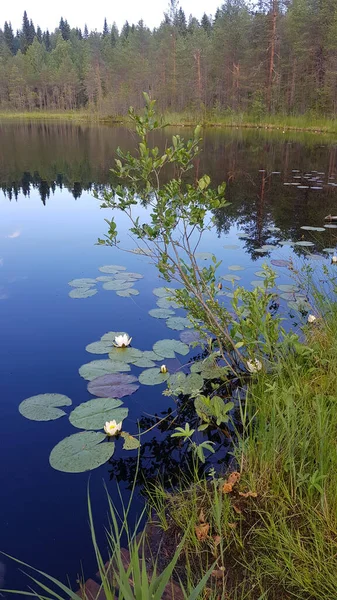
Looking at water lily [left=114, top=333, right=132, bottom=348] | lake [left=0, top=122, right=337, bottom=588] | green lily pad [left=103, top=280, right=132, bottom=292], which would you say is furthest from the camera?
green lily pad [left=103, top=280, right=132, bottom=292]

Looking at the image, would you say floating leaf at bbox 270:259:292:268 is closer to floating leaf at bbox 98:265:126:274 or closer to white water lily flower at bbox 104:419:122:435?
floating leaf at bbox 98:265:126:274

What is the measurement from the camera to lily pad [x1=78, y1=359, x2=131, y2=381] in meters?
2.96

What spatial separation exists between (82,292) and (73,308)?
1.27 feet

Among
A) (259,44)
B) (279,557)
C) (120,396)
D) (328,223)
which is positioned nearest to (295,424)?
(279,557)

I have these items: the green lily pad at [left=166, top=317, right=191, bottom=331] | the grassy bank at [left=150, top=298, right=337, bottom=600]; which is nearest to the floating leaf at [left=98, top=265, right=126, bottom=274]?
the green lily pad at [left=166, top=317, right=191, bottom=331]

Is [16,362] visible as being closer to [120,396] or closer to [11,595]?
[120,396]

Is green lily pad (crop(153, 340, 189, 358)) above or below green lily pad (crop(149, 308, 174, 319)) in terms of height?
below

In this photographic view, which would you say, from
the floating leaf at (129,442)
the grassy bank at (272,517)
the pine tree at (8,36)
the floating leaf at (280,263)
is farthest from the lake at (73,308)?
the pine tree at (8,36)

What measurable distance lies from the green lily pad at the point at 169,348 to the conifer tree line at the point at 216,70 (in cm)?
2534

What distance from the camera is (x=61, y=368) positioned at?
312cm

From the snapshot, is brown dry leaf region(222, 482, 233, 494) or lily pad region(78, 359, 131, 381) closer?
brown dry leaf region(222, 482, 233, 494)

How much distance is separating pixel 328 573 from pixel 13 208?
28.7 feet

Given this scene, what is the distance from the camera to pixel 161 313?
393 centimetres

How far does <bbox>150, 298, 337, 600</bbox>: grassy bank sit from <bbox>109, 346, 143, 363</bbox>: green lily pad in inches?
48.5
